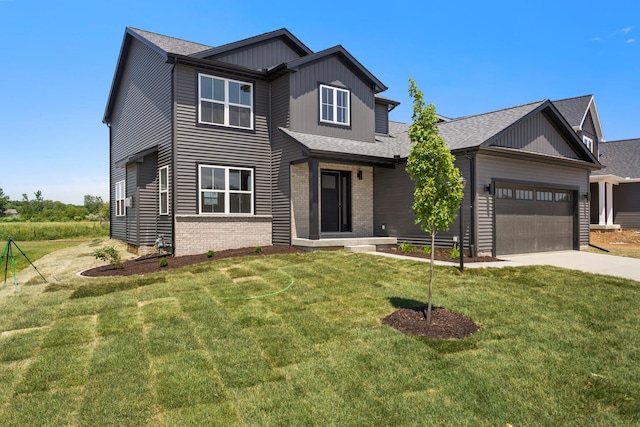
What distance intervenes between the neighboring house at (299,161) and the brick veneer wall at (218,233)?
0.13 ft

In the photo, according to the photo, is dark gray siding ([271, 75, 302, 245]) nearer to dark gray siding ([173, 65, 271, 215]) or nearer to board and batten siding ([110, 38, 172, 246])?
dark gray siding ([173, 65, 271, 215])

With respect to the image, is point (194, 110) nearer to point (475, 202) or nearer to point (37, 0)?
point (37, 0)

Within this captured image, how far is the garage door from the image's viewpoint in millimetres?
13156

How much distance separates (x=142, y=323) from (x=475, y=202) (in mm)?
10372

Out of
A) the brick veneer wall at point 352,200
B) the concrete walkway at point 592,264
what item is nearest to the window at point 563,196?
the concrete walkway at point 592,264

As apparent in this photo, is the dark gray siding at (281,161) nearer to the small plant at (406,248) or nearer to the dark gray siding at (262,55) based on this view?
the dark gray siding at (262,55)

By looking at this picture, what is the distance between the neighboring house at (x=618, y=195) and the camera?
23422 millimetres

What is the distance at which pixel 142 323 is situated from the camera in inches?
227

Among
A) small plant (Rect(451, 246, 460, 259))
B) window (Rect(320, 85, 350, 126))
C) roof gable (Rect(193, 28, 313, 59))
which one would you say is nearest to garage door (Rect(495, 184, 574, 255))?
small plant (Rect(451, 246, 460, 259))

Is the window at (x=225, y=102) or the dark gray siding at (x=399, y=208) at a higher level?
the window at (x=225, y=102)

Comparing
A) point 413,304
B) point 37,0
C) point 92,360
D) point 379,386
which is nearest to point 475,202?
point 413,304

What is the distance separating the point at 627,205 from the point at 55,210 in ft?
228

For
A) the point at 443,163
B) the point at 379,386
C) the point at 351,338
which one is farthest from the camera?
the point at 443,163

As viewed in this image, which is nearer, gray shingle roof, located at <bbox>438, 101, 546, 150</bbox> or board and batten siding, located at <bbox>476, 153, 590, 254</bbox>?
board and batten siding, located at <bbox>476, 153, 590, 254</bbox>
